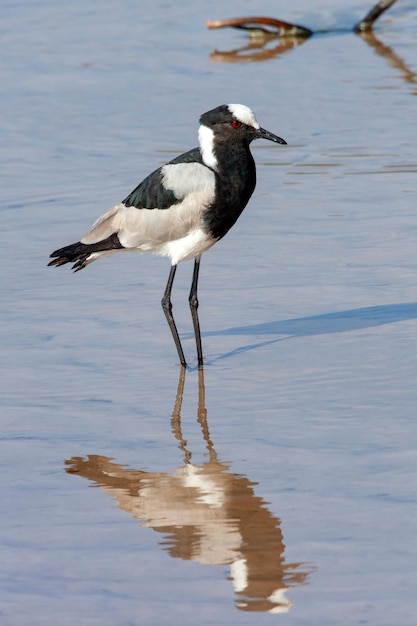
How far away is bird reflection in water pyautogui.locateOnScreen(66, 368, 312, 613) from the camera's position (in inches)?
167

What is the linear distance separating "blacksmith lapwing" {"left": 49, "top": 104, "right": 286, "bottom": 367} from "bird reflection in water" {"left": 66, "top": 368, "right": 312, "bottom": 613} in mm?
1437

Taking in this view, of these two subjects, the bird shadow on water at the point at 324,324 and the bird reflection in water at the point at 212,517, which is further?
the bird shadow on water at the point at 324,324

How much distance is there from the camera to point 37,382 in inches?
246

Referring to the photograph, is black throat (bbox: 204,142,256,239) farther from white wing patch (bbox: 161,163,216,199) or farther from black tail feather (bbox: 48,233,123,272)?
black tail feather (bbox: 48,233,123,272)

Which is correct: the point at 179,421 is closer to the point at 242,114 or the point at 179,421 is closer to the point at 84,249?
the point at 84,249

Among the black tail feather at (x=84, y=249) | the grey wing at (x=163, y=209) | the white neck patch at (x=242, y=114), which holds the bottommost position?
the black tail feather at (x=84, y=249)

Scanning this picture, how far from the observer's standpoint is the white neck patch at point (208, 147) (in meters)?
6.71

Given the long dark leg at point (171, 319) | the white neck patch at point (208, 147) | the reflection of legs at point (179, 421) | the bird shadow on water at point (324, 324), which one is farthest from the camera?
the bird shadow on water at point (324, 324)

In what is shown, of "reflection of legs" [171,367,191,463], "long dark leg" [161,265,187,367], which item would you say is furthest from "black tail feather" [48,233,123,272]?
"reflection of legs" [171,367,191,463]

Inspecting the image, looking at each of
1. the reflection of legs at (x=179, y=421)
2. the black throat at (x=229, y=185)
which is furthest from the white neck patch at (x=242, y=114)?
the reflection of legs at (x=179, y=421)

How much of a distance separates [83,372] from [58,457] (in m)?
1.07

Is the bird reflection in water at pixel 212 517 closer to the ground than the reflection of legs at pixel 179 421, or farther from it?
farther from it

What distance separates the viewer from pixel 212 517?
4.79 m

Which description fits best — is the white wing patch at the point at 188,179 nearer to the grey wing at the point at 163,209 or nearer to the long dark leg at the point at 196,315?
the grey wing at the point at 163,209
